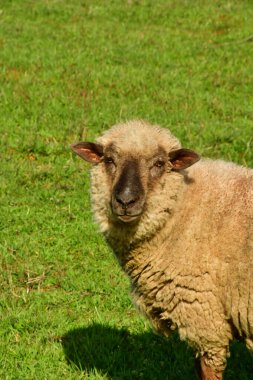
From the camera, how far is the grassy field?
518cm

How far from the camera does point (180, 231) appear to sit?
4355mm

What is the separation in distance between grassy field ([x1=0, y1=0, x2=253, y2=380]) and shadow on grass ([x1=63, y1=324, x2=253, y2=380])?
1 centimetres

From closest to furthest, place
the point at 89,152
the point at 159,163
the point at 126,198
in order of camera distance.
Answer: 1. the point at 126,198
2. the point at 159,163
3. the point at 89,152

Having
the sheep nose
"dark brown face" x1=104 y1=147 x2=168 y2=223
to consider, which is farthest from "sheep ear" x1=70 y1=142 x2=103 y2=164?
the sheep nose

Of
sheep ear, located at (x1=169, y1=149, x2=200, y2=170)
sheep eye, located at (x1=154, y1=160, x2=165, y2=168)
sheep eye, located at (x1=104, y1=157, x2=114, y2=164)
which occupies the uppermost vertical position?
sheep ear, located at (x1=169, y1=149, x2=200, y2=170)

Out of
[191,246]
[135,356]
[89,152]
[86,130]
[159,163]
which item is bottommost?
[86,130]

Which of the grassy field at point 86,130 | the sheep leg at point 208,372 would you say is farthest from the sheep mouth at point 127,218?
the grassy field at point 86,130

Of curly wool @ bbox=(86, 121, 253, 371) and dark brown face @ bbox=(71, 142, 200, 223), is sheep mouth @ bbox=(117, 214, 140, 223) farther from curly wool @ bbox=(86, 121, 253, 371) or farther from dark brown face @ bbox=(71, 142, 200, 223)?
curly wool @ bbox=(86, 121, 253, 371)

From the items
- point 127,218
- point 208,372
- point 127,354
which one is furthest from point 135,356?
point 127,218

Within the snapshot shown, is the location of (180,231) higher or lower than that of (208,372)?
higher

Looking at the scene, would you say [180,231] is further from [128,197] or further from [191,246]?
[128,197]

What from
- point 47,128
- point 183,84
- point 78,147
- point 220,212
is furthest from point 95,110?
point 220,212

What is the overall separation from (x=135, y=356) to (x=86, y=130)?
15.2ft

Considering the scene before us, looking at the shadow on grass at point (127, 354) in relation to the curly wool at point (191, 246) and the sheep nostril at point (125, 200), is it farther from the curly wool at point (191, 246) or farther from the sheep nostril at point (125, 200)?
the sheep nostril at point (125, 200)
